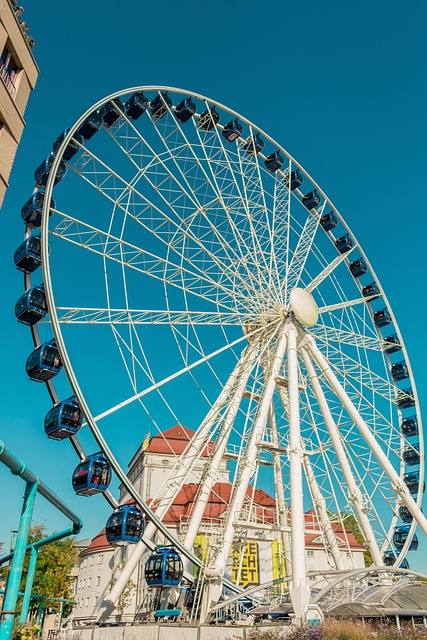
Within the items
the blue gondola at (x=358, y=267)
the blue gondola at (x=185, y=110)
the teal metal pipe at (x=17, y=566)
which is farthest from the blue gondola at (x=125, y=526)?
the blue gondola at (x=358, y=267)

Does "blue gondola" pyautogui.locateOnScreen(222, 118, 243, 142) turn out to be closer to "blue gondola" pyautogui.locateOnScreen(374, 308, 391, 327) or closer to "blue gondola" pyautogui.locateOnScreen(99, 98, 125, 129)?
"blue gondola" pyautogui.locateOnScreen(99, 98, 125, 129)

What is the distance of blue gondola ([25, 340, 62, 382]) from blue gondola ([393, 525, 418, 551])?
2091cm

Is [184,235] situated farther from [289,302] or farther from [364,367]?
[364,367]

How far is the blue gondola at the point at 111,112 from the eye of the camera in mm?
24766

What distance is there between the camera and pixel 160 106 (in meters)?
27.9

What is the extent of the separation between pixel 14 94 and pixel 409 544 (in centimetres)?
2800

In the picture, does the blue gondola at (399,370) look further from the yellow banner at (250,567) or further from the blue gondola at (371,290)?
the yellow banner at (250,567)

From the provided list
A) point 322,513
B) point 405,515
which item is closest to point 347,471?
point 322,513

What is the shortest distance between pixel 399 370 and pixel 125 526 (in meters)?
21.6

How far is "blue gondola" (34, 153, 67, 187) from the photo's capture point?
22656 millimetres

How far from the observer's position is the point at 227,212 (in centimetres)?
2725

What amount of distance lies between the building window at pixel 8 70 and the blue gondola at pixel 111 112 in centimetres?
909

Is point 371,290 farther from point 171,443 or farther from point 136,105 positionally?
point 171,443

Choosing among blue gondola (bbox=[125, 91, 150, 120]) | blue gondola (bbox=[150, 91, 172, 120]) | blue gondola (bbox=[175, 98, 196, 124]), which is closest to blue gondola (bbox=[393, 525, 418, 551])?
blue gondola (bbox=[175, 98, 196, 124])
